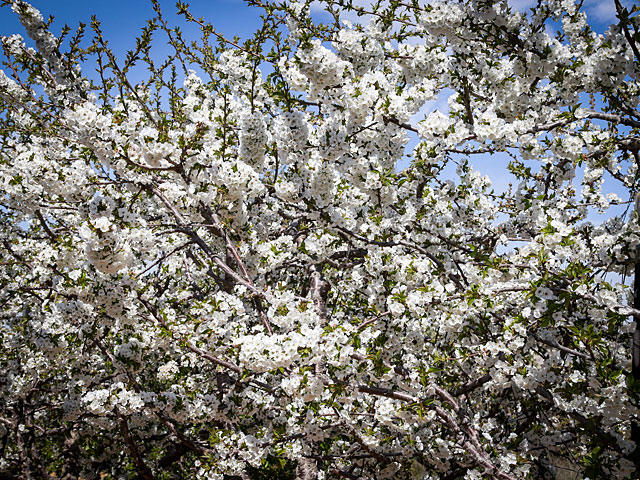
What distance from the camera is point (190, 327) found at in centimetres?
412

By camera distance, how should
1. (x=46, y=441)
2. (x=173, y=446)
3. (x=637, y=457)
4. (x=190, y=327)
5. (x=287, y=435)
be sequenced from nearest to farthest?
(x=637, y=457), (x=190, y=327), (x=287, y=435), (x=173, y=446), (x=46, y=441)

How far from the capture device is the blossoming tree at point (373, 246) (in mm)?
3344

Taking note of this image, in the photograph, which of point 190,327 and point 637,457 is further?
point 190,327

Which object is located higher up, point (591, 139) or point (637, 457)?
point (591, 139)

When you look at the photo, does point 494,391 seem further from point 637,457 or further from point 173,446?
point 173,446

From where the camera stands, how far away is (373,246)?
4.26m

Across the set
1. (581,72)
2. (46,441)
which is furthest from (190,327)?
(46,441)

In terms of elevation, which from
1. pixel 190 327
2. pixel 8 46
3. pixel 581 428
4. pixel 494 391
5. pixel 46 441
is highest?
pixel 8 46

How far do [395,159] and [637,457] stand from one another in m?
3.23

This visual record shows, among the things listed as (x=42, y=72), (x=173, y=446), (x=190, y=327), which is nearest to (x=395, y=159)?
(x=190, y=327)

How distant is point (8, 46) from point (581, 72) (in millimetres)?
6735

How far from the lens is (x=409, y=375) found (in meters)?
3.85

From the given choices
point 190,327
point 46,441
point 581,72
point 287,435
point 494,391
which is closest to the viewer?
point 581,72

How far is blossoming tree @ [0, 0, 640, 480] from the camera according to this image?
11.0 ft
